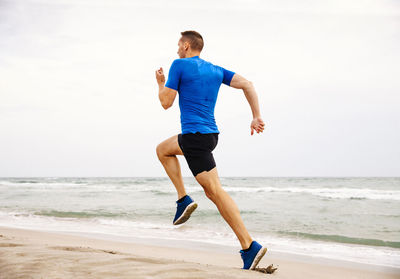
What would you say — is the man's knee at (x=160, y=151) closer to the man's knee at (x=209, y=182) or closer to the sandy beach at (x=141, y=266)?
the man's knee at (x=209, y=182)

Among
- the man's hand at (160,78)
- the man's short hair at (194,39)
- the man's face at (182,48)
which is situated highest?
the man's short hair at (194,39)

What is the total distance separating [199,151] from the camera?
116 inches

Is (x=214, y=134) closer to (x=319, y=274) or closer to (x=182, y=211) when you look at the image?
(x=182, y=211)

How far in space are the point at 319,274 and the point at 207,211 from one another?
21.5 feet

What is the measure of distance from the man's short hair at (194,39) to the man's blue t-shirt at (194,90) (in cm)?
11

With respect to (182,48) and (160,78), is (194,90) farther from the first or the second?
(182,48)

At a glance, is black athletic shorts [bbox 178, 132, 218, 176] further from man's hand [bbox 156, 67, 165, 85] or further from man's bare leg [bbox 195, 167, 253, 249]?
man's hand [bbox 156, 67, 165, 85]

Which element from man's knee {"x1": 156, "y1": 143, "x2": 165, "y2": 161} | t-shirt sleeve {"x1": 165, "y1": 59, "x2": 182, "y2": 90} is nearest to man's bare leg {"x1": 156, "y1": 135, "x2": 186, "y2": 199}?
man's knee {"x1": 156, "y1": 143, "x2": 165, "y2": 161}

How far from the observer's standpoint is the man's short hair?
10.1ft

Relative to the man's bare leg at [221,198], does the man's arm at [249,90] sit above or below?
above

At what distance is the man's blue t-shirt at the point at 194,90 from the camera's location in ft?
9.57

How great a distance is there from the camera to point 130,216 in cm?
967

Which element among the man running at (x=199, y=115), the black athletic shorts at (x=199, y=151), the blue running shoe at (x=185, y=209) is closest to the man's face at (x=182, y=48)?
the man running at (x=199, y=115)

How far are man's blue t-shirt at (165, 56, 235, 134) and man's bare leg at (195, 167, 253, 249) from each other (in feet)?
1.26
